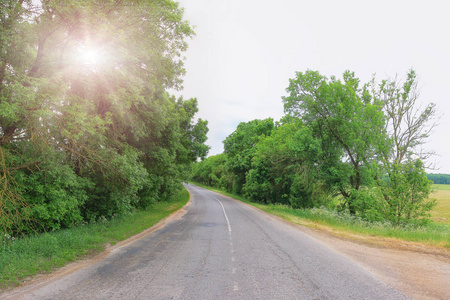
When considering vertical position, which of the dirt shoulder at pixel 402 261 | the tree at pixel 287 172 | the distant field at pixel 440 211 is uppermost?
the tree at pixel 287 172

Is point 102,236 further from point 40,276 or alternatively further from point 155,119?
point 155,119

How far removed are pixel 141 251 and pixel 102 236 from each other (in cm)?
230

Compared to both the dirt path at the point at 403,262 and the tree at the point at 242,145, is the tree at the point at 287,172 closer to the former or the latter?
the tree at the point at 242,145

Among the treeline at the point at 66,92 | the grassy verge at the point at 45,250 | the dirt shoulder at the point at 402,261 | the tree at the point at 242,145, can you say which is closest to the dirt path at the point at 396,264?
the dirt shoulder at the point at 402,261

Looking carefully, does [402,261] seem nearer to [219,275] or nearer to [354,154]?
[219,275]

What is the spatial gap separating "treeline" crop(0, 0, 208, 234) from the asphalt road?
2830mm

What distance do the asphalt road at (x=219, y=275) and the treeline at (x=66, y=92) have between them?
2830 mm

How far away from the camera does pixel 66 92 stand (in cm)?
715

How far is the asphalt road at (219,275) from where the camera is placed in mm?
4133

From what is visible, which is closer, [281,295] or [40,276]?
[281,295]

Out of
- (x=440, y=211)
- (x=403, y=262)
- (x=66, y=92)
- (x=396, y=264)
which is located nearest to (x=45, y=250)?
(x=66, y=92)

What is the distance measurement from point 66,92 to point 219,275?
702 centimetres

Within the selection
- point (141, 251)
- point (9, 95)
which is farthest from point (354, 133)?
point (9, 95)

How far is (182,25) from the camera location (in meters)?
10.4
